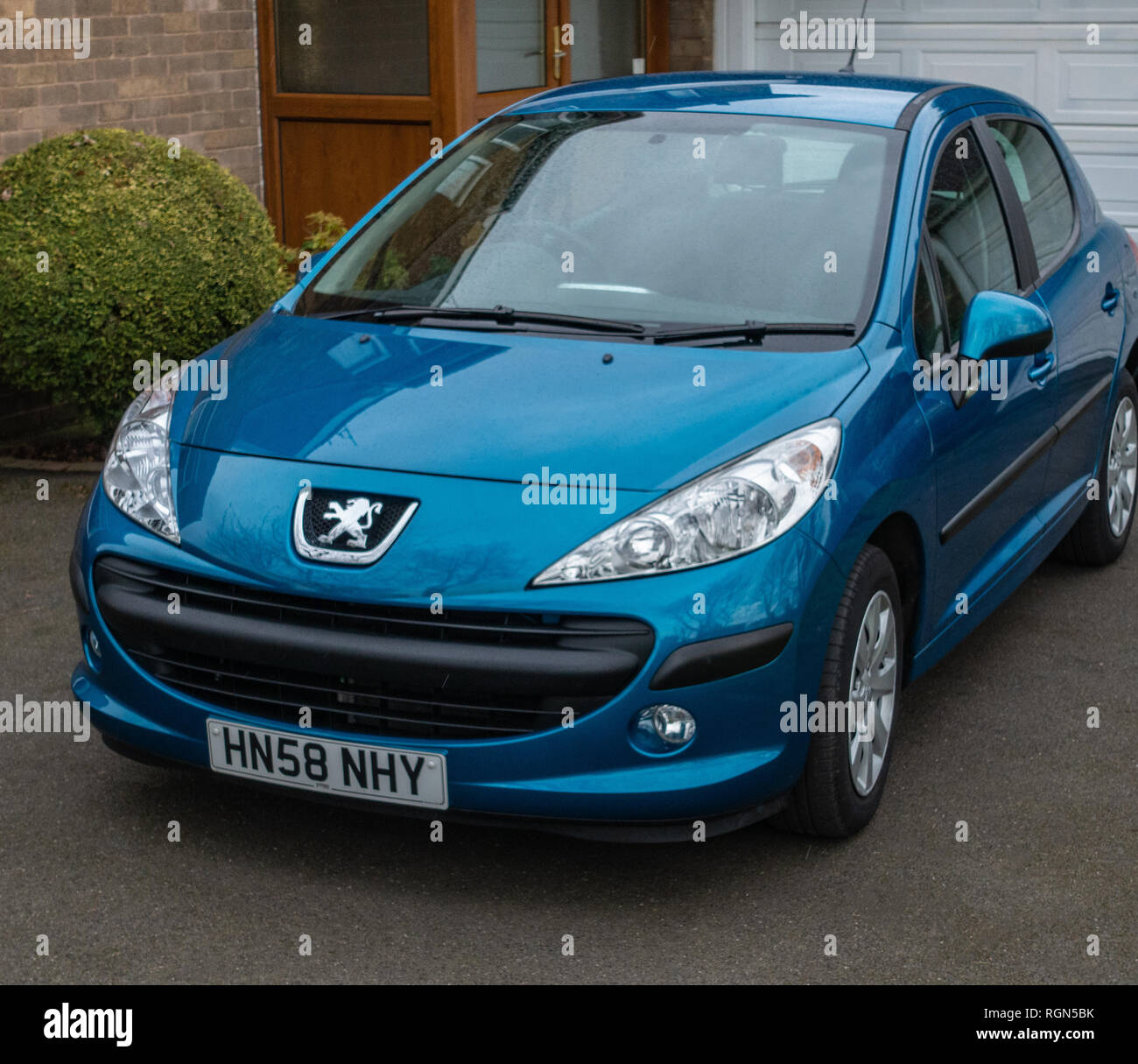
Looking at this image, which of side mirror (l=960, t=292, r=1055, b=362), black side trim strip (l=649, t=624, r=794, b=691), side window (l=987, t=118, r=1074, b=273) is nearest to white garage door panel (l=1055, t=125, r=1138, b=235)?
side window (l=987, t=118, r=1074, b=273)

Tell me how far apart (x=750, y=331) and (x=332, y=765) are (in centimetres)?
137

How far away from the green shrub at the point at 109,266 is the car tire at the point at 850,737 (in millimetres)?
3871

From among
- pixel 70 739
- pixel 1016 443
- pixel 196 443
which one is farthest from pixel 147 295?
pixel 1016 443

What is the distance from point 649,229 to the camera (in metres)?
4.31

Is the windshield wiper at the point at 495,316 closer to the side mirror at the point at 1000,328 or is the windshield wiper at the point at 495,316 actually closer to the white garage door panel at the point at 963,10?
the side mirror at the point at 1000,328

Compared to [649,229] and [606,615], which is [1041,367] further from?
[606,615]

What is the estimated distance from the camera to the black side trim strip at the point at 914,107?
4523 mm

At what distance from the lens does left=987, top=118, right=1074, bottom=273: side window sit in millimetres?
5098

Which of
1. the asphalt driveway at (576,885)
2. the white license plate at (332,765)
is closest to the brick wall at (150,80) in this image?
the asphalt driveway at (576,885)

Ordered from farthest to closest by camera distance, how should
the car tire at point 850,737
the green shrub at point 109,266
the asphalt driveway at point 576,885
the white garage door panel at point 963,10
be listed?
1. the white garage door panel at point 963,10
2. the green shrub at point 109,266
3. the car tire at point 850,737
4. the asphalt driveway at point 576,885

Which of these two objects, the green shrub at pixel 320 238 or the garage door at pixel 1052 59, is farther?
the garage door at pixel 1052 59

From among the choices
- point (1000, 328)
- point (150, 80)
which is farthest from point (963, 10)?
point (1000, 328)

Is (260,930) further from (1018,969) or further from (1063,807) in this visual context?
(1063,807)

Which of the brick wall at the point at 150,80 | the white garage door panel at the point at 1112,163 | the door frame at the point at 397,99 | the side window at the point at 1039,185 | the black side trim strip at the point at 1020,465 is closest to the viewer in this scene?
the black side trim strip at the point at 1020,465
